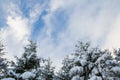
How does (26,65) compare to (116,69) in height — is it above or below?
above

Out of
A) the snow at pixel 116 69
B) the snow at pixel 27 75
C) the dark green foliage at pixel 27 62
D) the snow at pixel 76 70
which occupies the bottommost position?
the snow at pixel 116 69

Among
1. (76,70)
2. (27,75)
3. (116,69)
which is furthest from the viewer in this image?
(76,70)

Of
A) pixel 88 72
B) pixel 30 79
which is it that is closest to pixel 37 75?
pixel 30 79

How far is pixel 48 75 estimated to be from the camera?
29.4 m

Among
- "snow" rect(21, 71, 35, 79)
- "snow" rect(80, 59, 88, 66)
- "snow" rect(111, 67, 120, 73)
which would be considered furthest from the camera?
"snow" rect(80, 59, 88, 66)

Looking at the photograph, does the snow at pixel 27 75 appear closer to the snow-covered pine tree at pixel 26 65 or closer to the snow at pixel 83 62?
the snow-covered pine tree at pixel 26 65

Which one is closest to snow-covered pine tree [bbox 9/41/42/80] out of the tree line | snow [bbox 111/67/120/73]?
the tree line

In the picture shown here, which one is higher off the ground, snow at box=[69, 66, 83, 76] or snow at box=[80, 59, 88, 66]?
snow at box=[80, 59, 88, 66]

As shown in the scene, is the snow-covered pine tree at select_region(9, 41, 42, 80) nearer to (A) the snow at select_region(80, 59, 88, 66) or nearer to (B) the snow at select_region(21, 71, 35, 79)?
(B) the snow at select_region(21, 71, 35, 79)

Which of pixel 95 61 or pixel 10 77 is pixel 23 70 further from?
pixel 95 61

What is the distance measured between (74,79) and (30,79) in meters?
3.96

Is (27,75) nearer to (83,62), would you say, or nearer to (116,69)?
(83,62)

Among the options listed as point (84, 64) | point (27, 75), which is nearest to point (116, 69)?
point (84, 64)

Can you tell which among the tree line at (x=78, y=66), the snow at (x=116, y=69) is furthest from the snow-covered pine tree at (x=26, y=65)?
the snow at (x=116, y=69)
